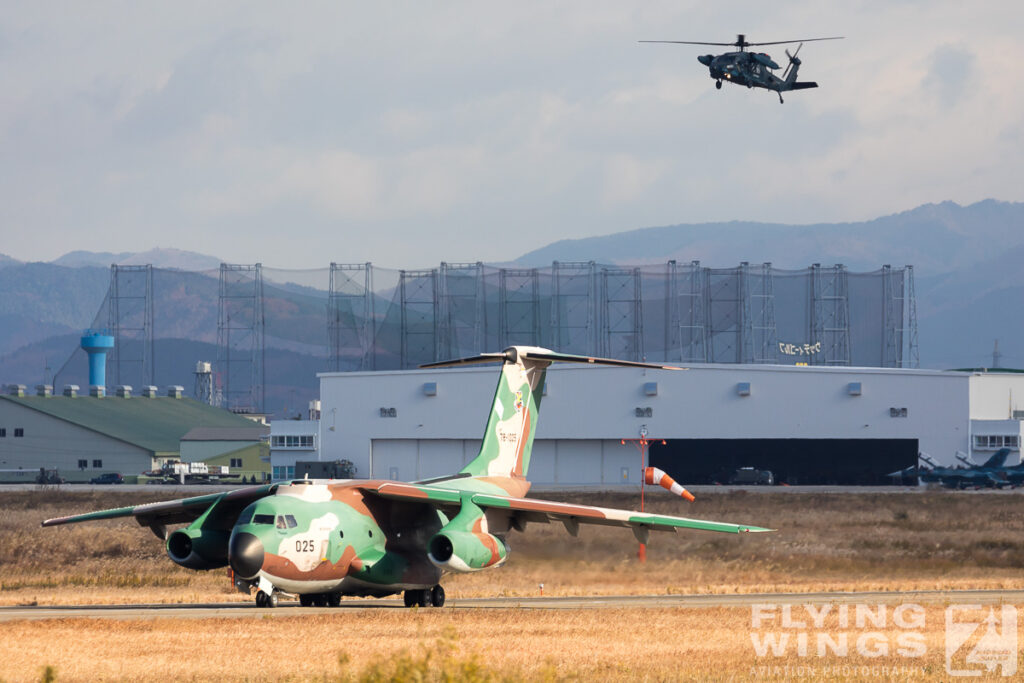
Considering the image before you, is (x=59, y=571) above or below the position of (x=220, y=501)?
below

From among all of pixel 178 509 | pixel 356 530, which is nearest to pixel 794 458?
pixel 178 509

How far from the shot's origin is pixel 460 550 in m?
29.9

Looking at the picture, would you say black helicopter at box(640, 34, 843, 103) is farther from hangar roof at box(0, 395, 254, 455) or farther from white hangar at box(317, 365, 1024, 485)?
hangar roof at box(0, 395, 254, 455)

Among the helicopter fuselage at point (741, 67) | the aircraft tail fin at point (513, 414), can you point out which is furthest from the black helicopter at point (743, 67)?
the aircraft tail fin at point (513, 414)

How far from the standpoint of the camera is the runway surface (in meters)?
30.1

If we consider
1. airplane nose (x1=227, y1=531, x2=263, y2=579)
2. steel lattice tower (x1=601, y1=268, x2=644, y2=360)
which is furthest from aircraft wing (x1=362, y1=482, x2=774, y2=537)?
steel lattice tower (x1=601, y1=268, x2=644, y2=360)

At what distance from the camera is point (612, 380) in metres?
94.9

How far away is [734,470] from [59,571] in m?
62.1

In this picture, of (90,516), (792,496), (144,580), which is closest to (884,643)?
(90,516)

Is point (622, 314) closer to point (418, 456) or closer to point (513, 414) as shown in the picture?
point (418, 456)

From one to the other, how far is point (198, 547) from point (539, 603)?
8797 millimetres

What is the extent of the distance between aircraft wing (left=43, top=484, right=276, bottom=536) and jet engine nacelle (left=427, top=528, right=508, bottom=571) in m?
4.27

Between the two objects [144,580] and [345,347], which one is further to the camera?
[345,347]

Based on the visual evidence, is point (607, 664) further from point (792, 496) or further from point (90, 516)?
point (792, 496)
